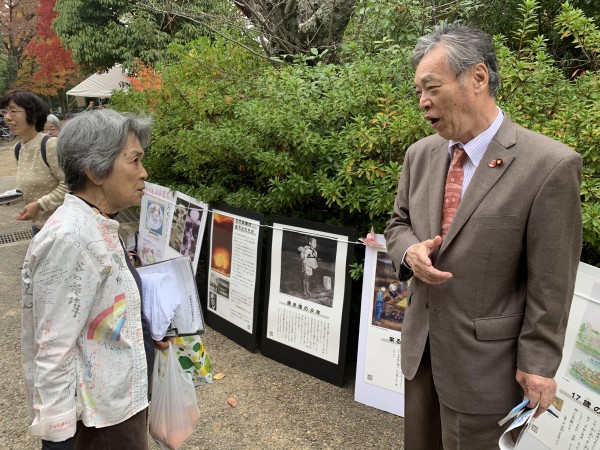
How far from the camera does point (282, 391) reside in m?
3.33

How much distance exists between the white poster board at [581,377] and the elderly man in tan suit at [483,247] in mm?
683

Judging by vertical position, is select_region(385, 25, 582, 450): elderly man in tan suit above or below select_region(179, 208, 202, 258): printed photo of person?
above

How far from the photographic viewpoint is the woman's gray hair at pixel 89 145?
5.19ft

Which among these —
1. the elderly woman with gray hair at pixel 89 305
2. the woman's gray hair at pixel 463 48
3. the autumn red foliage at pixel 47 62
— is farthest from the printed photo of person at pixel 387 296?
the autumn red foliage at pixel 47 62

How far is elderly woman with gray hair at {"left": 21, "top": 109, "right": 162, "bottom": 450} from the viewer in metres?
1.48

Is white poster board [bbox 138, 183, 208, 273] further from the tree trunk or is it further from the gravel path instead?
the tree trunk

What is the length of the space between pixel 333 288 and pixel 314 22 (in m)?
3.15

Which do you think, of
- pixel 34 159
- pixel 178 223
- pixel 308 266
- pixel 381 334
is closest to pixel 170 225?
pixel 178 223

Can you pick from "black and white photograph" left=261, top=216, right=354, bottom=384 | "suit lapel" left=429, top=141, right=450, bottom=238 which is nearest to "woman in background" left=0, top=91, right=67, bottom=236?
"black and white photograph" left=261, top=216, right=354, bottom=384

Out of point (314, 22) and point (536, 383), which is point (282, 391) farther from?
point (314, 22)

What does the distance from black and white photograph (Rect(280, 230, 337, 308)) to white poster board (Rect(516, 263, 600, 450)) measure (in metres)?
1.47

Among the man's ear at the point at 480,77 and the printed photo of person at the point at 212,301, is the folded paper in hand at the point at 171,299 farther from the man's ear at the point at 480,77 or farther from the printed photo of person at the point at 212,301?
the printed photo of person at the point at 212,301

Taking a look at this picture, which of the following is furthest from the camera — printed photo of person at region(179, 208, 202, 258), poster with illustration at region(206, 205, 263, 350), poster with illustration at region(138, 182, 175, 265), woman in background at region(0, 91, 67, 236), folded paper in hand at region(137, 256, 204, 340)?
poster with illustration at region(138, 182, 175, 265)

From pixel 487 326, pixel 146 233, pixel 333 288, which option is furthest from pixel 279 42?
pixel 487 326
